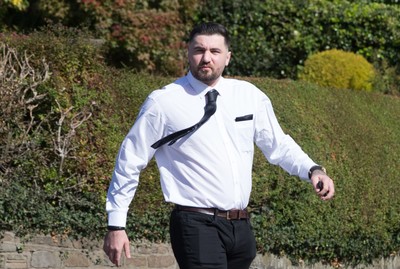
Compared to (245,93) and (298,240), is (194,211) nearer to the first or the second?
(245,93)

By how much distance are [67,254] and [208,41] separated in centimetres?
434

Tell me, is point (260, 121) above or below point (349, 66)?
below

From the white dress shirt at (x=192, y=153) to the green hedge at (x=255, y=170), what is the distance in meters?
3.85

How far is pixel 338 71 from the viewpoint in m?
14.0

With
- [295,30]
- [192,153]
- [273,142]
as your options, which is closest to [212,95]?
Answer: [192,153]

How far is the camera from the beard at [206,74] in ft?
18.5

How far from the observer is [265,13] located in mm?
15422

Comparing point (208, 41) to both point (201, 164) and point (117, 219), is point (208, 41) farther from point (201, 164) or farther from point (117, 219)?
point (117, 219)

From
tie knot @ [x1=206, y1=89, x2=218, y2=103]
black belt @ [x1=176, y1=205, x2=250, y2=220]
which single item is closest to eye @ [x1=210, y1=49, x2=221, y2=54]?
tie knot @ [x1=206, y1=89, x2=218, y2=103]

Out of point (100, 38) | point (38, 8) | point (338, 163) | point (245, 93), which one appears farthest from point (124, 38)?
point (245, 93)

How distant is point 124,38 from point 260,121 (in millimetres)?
6900

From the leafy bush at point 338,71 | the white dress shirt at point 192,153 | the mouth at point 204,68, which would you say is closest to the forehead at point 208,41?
the mouth at point 204,68

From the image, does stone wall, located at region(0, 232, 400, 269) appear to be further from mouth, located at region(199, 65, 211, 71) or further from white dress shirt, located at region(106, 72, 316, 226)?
mouth, located at region(199, 65, 211, 71)

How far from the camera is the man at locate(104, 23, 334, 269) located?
5.46m
